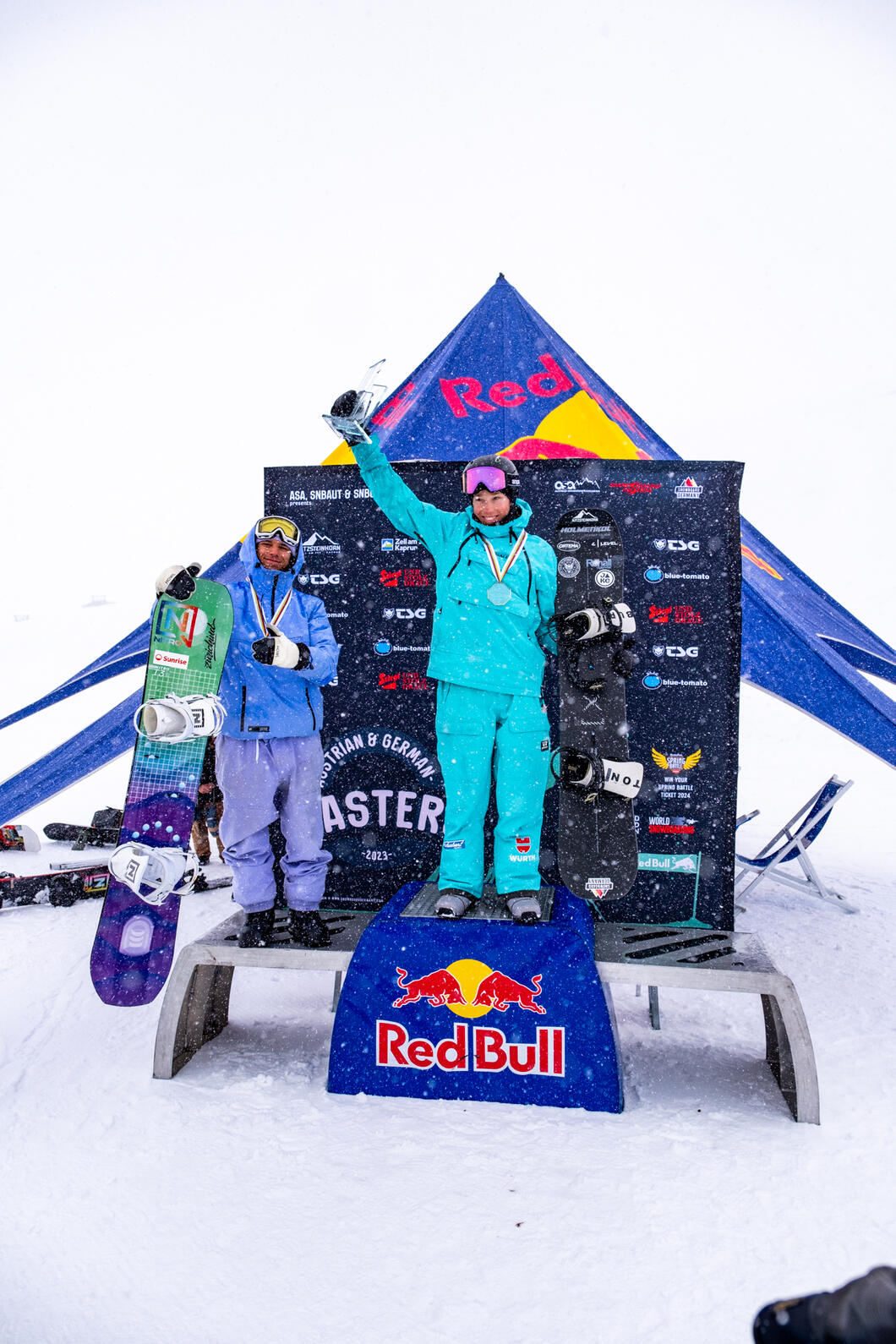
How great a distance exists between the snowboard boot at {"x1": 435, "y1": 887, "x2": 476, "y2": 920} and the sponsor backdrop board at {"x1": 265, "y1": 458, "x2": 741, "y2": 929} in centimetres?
72

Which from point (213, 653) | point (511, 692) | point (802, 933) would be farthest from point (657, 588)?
point (802, 933)

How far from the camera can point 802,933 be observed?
4.66 meters

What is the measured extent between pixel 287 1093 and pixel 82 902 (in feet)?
9.95

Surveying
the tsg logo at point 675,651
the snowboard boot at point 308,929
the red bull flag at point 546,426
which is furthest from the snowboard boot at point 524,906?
the red bull flag at point 546,426

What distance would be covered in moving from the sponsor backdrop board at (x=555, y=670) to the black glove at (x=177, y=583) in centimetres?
89

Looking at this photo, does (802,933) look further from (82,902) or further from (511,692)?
(82,902)

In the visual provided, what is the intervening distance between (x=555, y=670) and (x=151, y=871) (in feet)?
6.37

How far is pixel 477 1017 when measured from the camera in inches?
108

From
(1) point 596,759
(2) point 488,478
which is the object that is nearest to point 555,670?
(1) point 596,759

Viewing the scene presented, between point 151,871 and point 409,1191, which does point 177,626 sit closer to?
point 151,871

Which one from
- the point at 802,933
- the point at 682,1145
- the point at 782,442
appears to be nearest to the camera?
the point at 682,1145

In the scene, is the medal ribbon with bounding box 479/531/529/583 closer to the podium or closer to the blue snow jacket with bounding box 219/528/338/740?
the blue snow jacket with bounding box 219/528/338/740

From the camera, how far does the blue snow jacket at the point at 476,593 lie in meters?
3.03

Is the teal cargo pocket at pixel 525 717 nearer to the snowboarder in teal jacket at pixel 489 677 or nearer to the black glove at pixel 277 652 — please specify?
the snowboarder in teal jacket at pixel 489 677
